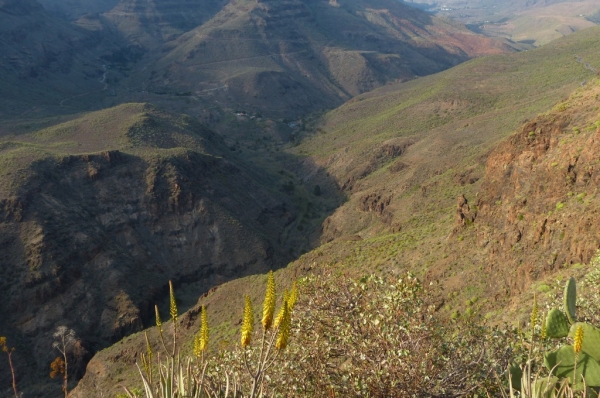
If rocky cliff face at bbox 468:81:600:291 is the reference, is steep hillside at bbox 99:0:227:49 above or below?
above

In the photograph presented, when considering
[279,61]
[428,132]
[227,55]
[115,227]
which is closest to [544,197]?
[115,227]

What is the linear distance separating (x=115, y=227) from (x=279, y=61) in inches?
4300

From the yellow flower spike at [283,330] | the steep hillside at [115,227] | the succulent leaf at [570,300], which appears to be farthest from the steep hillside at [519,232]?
the yellow flower spike at [283,330]

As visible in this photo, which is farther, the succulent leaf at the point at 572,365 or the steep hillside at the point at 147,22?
the steep hillside at the point at 147,22

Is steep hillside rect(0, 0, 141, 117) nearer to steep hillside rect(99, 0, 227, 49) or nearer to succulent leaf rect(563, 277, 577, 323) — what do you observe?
steep hillside rect(99, 0, 227, 49)

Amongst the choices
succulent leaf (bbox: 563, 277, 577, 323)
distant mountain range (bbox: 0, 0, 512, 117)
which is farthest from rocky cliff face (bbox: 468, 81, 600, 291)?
distant mountain range (bbox: 0, 0, 512, 117)

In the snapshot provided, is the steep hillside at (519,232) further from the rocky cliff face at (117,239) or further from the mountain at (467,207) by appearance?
the rocky cliff face at (117,239)

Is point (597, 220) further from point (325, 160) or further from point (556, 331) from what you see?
point (325, 160)

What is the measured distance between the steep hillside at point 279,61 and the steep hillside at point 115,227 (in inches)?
2247

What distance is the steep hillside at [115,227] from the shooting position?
40.5 meters

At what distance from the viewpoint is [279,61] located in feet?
493

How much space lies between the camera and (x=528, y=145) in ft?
88.3

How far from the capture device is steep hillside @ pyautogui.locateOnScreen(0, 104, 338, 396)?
4050 cm

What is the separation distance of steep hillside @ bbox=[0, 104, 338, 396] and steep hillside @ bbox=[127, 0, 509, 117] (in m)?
57.1
